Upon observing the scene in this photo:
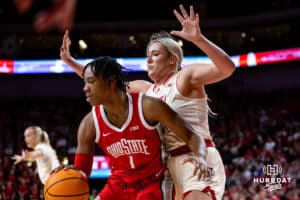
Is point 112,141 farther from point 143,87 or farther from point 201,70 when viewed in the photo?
point 143,87

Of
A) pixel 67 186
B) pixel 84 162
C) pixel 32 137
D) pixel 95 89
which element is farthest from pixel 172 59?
pixel 32 137

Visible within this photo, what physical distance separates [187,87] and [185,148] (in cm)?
38

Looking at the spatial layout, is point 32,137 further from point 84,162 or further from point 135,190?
point 135,190

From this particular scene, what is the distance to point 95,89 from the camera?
284 centimetres

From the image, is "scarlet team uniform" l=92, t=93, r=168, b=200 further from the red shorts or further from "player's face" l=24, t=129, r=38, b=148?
"player's face" l=24, t=129, r=38, b=148

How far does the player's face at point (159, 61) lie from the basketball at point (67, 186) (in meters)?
0.93

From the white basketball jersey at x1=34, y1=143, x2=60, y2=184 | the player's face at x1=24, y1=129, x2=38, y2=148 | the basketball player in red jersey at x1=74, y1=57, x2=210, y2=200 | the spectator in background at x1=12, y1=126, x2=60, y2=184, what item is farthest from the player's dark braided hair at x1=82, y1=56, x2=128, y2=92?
the player's face at x1=24, y1=129, x2=38, y2=148

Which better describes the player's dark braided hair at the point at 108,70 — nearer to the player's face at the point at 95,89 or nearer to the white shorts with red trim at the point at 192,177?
the player's face at the point at 95,89

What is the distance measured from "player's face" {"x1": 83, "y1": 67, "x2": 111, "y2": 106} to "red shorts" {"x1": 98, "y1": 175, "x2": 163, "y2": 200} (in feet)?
1.60

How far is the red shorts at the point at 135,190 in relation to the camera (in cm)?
285

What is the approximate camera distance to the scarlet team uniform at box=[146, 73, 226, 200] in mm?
3043

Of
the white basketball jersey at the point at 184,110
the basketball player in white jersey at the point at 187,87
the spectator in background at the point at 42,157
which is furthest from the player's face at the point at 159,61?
the spectator in background at the point at 42,157

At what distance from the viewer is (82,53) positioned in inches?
738

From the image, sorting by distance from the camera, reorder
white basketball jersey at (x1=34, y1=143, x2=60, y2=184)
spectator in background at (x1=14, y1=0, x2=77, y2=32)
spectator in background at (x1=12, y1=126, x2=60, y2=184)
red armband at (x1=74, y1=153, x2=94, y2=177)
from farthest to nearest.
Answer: white basketball jersey at (x1=34, y1=143, x2=60, y2=184) < spectator in background at (x1=12, y1=126, x2=60, y2=184) < red armband at (x1=74, y1=153, x2=94, y2=177) < spectator in background at (x1=14, y1=0, x2=77, y2=32)
